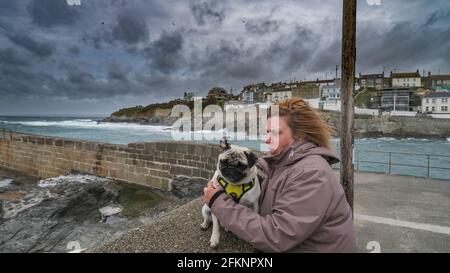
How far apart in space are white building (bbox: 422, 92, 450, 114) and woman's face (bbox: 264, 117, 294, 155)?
237 feet

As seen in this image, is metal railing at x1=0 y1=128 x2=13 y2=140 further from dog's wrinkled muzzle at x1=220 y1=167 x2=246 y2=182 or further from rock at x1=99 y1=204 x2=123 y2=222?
dog's wrinkled muzzle at x1=220 y1=167 x2=246 y2=182

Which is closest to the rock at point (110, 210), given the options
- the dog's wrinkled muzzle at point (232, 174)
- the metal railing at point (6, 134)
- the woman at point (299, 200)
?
the dog's wrinkled muzzle at point (232, 174)

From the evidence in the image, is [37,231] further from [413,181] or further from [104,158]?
[413,181]

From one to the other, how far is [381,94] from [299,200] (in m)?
75.4

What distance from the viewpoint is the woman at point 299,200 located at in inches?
60.9

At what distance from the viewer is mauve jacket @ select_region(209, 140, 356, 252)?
154 centimetres

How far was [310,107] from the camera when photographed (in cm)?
195

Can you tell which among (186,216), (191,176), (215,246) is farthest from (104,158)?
(215,246)

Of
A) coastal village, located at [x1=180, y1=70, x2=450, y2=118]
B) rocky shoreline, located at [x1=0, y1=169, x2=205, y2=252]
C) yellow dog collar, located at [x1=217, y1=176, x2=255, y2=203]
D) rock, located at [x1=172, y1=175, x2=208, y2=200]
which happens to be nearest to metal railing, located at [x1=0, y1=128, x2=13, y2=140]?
rocky shoreline, located at [x1=0, y1=169, x2=205, y2=252]

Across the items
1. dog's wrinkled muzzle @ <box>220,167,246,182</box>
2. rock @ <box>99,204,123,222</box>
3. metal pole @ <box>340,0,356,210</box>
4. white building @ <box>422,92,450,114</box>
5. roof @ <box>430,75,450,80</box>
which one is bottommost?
rock @ <box>99,204,123,222</box>

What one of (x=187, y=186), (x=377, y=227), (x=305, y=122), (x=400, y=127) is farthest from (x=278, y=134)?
(x=400, y=127)

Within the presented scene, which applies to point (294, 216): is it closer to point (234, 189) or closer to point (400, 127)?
point (234, 189)

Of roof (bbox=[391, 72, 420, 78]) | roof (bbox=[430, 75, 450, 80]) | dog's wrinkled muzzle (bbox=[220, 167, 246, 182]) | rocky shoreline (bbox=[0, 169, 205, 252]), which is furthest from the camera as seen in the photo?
roof (bbox=[430, 75, 450, 80])
